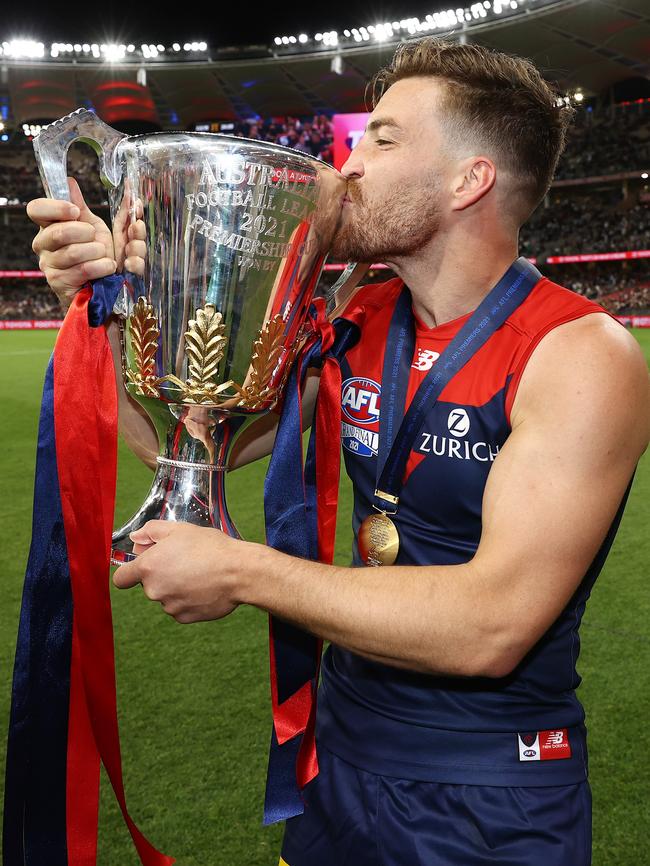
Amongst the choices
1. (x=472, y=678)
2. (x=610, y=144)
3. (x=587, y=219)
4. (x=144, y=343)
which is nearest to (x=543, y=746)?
(x=472, y=678)

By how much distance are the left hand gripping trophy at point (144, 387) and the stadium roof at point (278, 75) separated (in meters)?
32.7

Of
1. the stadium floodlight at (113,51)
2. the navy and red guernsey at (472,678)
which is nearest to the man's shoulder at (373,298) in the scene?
the navy and red guernsey at (472,678)

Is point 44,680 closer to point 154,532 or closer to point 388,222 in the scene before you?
point 154,532

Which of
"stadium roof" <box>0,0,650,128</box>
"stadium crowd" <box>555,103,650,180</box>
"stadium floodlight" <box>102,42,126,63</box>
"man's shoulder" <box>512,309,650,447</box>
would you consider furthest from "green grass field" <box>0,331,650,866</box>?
"stadium floodlight" <box>102,42,126,63</box>

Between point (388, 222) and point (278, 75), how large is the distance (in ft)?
135

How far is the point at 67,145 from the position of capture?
4.13 ft

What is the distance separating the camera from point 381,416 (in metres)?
1.55

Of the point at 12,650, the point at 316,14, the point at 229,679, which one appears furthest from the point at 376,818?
the point at 316,14

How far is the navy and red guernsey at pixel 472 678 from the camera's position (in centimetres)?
139

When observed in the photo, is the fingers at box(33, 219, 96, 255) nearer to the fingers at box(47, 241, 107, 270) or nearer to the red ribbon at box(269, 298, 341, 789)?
the fingers at box(47, 241, 107, 270)

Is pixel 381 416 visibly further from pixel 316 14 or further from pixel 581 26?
pixel 316 14

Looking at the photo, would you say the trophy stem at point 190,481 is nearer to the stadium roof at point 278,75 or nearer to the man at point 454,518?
the man at point 454,518

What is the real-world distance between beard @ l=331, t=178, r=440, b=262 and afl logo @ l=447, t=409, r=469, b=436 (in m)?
0.34

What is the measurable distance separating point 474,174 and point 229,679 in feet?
7.36
